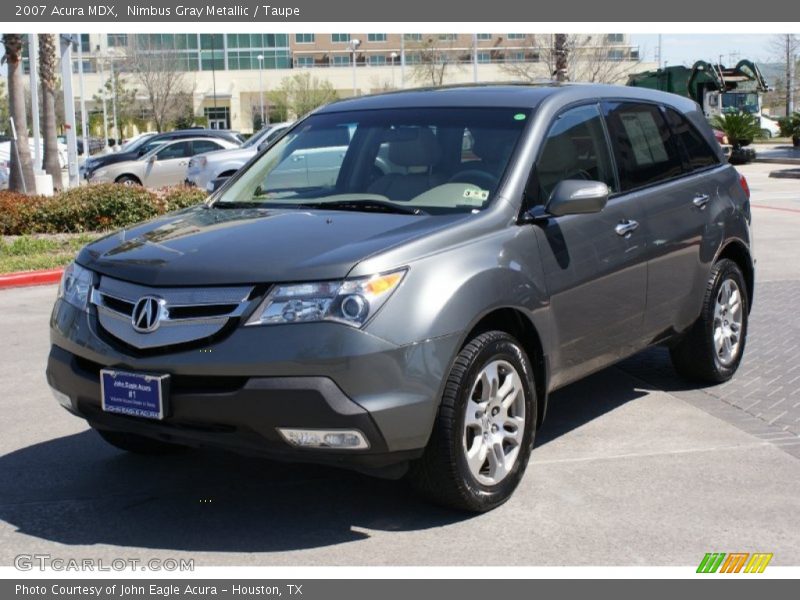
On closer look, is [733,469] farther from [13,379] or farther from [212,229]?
[13,379]

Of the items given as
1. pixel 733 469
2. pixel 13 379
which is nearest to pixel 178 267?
pixel 733 469

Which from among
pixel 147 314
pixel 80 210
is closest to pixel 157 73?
pixel 80 210

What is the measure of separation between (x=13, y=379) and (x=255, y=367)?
3.98 meters

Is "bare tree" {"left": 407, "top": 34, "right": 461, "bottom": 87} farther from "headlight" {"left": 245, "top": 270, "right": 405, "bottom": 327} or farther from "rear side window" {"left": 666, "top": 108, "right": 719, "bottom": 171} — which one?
"headlight" {"left": 245, "top": 270, "right": 405, "bottom": 327}

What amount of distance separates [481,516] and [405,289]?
1137 millimetres

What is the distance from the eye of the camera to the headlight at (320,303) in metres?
4.22

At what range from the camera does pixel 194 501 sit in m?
5.05

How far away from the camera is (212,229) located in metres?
4.97

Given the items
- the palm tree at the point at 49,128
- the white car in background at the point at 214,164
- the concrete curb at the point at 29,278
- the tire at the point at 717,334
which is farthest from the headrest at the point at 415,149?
the palm tree at the point at 49,128

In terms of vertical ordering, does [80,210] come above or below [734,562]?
above

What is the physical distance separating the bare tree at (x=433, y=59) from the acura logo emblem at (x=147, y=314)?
74.0 metres

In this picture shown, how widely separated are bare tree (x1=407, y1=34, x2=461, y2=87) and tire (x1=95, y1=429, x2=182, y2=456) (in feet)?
239

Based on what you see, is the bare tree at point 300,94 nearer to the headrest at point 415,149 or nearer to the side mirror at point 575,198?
the headrest at point 415,149

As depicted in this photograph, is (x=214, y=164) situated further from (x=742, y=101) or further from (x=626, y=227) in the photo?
(x=742, y=101)
